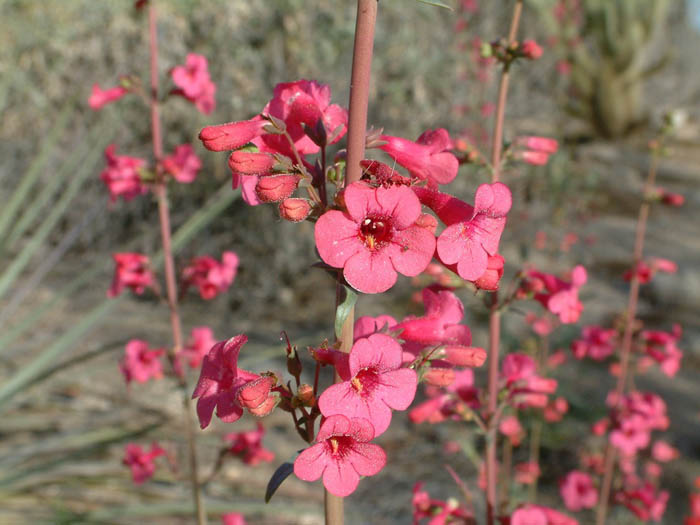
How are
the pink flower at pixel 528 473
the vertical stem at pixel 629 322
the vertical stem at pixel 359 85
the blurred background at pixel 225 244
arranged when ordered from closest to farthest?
1. the vertical stem at pixel 359 85
2. the vertical stem at pixel 629 322
3. the pink flower at pixel 528 473
4. the blurred background at pixel 225 244

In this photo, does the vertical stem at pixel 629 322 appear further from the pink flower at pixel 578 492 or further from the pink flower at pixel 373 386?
the pink flower at pixel 373 386

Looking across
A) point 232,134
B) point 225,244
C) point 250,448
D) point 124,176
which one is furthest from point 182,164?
point 225,244

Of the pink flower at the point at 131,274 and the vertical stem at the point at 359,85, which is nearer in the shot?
the vertical stem at the point at 359,85

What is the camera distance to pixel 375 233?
0.73 meters

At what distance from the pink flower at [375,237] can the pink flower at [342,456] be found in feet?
0.51

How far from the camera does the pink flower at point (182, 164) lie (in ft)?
5.42

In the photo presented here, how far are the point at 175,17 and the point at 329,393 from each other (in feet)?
18.1

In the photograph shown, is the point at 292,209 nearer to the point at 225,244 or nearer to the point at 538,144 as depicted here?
the point at 538,144

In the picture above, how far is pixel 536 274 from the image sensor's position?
1368mm

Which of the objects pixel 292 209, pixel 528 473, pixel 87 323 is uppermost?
pixel 292 209

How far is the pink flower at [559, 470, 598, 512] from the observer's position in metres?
2.12

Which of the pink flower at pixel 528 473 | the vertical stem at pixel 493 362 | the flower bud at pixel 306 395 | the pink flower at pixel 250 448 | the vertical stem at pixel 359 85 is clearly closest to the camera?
the vertical stem at pixel 359 85

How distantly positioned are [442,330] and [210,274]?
0.94 meters

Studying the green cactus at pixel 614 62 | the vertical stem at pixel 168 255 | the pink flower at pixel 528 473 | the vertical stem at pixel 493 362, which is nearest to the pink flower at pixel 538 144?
the vertical stem at pixel 493 362
